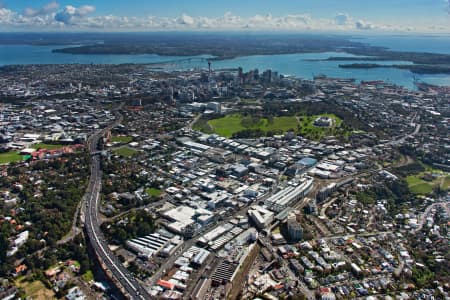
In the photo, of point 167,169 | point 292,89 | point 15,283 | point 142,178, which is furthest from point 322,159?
point 292,89

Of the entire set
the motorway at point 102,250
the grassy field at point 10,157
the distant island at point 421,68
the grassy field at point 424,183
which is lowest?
the motorway at point 102,250

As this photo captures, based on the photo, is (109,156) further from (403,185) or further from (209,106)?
(403,185)

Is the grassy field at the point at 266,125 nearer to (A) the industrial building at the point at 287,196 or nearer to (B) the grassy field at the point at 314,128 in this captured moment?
(B) the grassy field at the point at 314,128

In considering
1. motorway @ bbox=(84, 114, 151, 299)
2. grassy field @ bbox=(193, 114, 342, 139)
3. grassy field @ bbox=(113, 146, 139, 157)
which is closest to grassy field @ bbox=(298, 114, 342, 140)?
grassy field @ bbox=(193, 114, 342, 139)

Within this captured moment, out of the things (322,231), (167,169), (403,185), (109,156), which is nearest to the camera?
(322,231)

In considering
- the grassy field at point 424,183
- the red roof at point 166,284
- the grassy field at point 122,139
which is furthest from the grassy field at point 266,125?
the red roof at point 166,284

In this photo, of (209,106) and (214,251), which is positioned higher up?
(209,106)

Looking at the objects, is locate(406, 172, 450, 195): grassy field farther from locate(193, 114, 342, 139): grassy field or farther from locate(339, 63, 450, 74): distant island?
locate(339, 63, 450, 74): distant island
